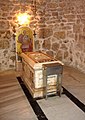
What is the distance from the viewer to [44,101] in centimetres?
316

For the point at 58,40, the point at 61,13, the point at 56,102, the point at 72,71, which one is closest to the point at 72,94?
the point at 56,102

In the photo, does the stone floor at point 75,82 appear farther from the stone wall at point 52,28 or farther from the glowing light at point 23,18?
the glowing light at point 23,18

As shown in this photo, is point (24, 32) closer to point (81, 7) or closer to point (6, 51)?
point (6, 51)

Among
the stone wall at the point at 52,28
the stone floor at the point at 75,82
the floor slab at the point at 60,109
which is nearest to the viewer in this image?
the floor slab at the point at 60,109

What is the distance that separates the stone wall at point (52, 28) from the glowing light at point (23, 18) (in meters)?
0.10

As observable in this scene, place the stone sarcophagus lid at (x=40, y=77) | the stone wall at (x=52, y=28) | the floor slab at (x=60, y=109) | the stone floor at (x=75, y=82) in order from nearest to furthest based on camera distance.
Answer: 1. the floor slab at (x=60, y=109)
2. the stone sarcophagus lid at (x=40, y=77)
3. the stone floor at (x=75, y=82)
4. the stone wall at (x=52, y=28)

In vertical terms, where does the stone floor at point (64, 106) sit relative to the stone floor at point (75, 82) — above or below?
below

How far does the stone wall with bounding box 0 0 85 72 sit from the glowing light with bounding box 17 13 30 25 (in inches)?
4.1

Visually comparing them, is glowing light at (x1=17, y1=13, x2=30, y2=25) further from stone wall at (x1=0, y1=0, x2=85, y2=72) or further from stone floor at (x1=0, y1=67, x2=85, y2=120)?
stone floor at (x1=0, y1=67, x2=85, y2=120)

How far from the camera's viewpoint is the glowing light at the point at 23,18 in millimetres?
4690

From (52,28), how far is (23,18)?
949mm

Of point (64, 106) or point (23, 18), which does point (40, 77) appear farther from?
point (23, 18)

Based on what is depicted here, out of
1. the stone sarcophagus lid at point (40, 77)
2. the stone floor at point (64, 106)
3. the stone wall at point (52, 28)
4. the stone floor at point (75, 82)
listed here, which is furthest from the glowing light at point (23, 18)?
the stone floor at point (64, 106)

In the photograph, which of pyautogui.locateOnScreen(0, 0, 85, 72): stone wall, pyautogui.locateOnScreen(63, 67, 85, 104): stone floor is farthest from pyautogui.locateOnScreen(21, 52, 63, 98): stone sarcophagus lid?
pyautogui.locateOnScreen(0, 0, 85, 72): stone wall
